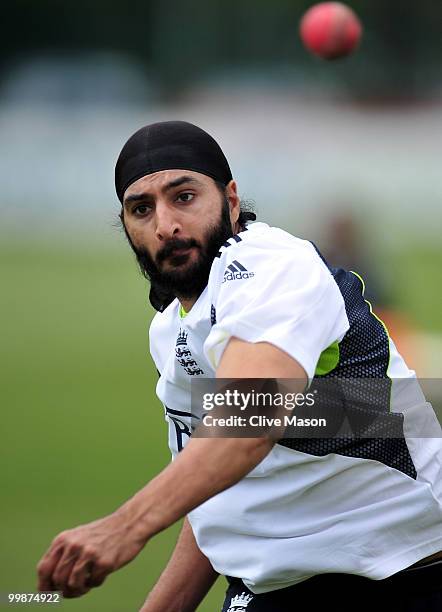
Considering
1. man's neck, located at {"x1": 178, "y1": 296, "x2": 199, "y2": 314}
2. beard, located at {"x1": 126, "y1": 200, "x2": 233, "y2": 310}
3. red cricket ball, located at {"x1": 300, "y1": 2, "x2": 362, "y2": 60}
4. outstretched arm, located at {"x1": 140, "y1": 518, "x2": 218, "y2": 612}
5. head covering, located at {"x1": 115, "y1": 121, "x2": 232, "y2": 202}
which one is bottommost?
outstretched arm, located at {"x1": 140, "y1": 518, "x2": 218, "y2": 612}

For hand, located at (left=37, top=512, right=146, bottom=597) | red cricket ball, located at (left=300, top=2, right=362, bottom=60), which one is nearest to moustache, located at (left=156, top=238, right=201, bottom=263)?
hand, located at (left=37, top=512, right=146, bottom=597)

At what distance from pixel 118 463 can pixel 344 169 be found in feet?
70.3

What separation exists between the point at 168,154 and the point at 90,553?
1.53 m

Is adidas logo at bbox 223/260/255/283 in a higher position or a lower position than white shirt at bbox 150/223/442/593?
higher

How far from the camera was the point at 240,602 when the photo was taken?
3502 millimetres

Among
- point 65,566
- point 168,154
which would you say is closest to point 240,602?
point 65,566

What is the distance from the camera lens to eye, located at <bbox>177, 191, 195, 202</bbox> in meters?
3.51

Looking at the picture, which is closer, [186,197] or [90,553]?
[90,553]

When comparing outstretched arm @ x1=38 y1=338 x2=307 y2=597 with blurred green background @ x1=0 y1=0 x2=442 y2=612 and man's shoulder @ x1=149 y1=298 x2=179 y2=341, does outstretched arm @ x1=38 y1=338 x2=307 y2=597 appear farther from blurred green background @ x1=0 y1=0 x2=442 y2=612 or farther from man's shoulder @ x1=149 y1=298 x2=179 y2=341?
blurred green background @ x1=0 y1=0 x2=442 y2=612

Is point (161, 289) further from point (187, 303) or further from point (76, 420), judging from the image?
point (76, 420)

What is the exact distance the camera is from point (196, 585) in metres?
3.86

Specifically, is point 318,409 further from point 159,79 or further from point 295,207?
point 159,79

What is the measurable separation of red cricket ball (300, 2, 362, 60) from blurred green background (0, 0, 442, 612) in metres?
1.98

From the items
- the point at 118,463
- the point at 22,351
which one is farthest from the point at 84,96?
the point at 118,463
